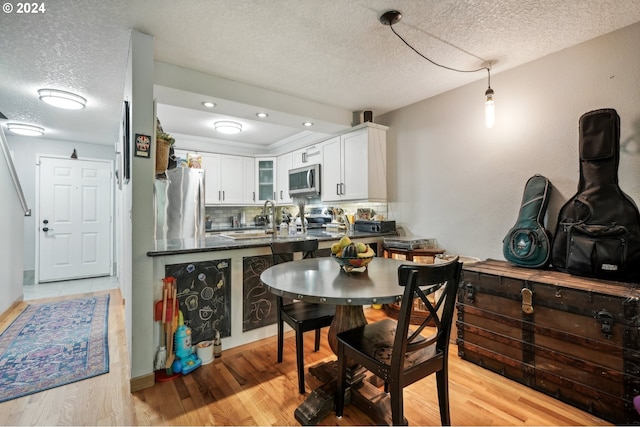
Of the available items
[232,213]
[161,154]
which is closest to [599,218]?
[161,154]

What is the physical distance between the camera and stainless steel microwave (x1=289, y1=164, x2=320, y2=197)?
4.20 meters

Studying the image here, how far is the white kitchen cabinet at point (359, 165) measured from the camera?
3.53 m

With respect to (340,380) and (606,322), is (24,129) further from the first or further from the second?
(606,322)

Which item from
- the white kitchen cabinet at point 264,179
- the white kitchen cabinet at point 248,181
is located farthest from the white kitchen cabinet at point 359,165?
the white kitchen cabinet at point 248,181

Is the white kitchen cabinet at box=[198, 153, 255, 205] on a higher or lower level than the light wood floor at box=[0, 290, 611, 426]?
higher

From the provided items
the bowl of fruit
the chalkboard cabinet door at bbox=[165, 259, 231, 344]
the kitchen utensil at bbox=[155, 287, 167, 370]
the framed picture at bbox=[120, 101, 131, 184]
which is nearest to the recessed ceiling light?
the framed picture at bbox=[120, 101, 131, 184]

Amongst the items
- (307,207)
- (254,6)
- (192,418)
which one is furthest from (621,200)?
(307,207)

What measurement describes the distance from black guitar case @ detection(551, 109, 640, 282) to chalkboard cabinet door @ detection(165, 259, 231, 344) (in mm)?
2594

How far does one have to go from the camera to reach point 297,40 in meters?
2.12

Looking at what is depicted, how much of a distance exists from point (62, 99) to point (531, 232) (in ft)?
15.5

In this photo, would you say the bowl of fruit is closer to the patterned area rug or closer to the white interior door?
the patterned area rug

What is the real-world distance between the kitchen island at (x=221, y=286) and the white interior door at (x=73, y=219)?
150 inches

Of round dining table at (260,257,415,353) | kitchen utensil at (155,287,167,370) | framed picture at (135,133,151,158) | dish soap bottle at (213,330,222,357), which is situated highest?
framed picture at (135,133,151,158)

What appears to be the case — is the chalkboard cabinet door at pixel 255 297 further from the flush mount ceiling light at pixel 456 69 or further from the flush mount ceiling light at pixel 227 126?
the flush mount ceiling light at pixel 227 126
